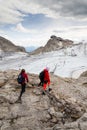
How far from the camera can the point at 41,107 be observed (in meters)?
21.0

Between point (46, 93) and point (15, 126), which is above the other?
point (46, 93)

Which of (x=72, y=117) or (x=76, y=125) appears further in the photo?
(x=72, y=117)

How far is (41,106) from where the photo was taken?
21.1 m

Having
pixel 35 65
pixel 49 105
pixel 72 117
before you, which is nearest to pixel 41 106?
pixel 49 105

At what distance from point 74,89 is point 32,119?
597cm

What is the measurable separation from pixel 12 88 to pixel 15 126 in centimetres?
443

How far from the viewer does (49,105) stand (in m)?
21.3

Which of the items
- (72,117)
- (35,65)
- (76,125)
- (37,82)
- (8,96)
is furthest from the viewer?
(35,65)

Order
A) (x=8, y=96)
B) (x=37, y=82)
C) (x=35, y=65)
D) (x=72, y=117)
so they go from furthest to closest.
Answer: (x=35, y=65) → (x=37, y=82) → (x=8, y=96) → (x=72, y=117)

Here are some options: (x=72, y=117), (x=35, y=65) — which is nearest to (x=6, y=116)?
(x=72, y=117)

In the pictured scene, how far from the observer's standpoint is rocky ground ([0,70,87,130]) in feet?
64.0

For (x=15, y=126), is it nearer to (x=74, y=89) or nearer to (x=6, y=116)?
(x=6, y=116)

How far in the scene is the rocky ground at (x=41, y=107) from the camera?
768 inches

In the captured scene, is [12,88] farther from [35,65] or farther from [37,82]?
[35,65]
